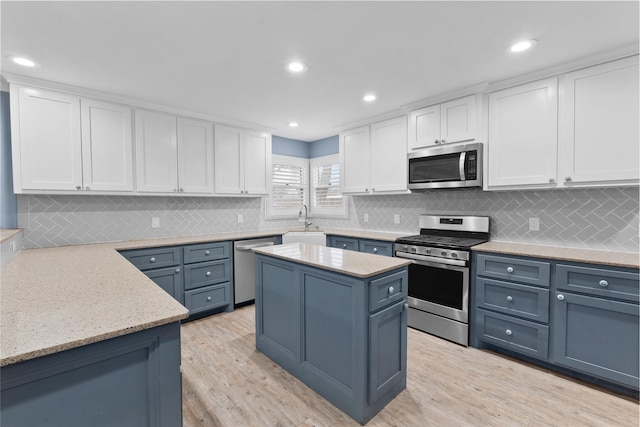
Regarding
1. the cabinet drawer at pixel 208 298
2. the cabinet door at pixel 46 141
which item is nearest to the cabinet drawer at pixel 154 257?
the cabinet drawer at pixel 208 298

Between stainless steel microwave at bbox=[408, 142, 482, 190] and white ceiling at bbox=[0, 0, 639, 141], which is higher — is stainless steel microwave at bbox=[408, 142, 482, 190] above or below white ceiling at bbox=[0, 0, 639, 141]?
below

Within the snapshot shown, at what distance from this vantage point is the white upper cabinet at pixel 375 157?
11.8 feet

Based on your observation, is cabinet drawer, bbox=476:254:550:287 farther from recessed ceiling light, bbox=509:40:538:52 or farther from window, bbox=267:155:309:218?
window, bbox=267:155:309:218

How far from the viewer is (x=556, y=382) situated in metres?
2.21

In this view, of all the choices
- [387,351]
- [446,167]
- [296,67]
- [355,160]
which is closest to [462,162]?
[446,167]

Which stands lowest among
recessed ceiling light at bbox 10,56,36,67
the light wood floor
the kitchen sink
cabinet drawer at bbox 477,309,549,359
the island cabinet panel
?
the light wood floor

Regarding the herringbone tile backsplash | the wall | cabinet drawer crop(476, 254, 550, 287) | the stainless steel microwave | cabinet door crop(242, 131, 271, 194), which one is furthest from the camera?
cabinet door crop(242, 131, 271, 194)

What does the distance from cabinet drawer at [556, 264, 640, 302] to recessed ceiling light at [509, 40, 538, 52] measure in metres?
1.65

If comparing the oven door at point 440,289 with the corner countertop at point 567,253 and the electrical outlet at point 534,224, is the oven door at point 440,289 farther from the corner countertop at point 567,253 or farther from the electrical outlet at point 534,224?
the electrical outlet at point 534,224

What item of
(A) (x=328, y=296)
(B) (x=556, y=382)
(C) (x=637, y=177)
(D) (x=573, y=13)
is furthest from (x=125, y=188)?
(C) (x=637, y=177)

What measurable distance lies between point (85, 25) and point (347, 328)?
252 centimetres

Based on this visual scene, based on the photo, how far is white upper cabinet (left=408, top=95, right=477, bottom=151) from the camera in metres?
2.95

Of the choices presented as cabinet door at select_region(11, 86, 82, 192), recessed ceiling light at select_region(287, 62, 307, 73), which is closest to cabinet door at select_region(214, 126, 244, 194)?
cabinet door at select_region(11, 86, 82, 192)

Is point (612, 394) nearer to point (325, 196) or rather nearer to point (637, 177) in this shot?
point (637, 177)
